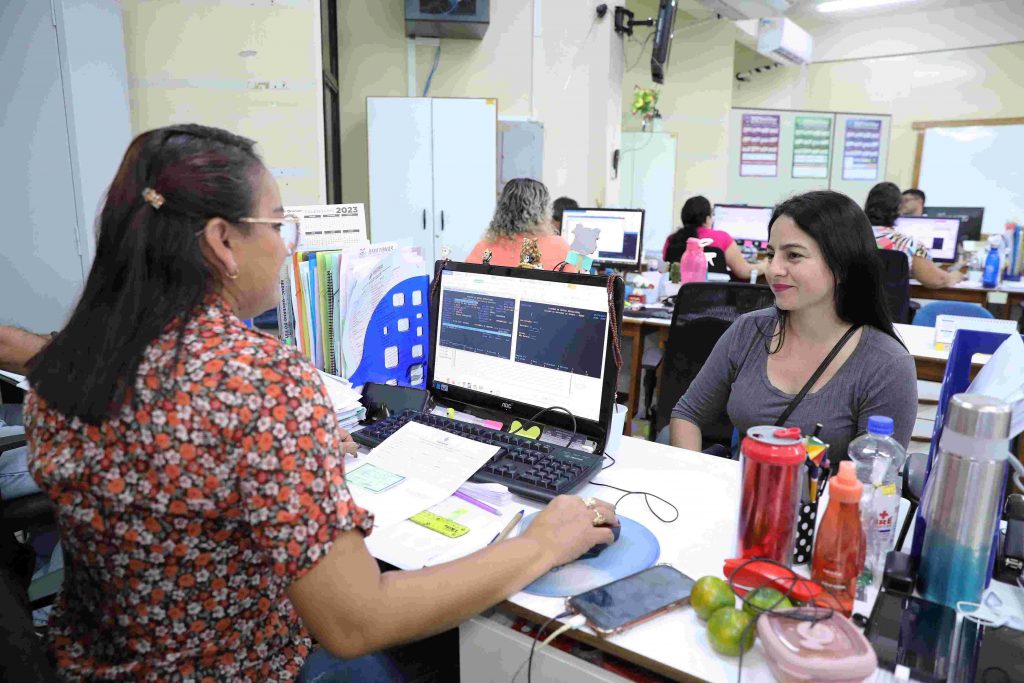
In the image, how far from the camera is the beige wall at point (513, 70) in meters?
5.42

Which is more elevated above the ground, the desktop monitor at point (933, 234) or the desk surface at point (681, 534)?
the desktop monitor at point (933, 234)

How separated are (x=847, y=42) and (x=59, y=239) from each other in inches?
331

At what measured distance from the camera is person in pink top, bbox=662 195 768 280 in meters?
4.28

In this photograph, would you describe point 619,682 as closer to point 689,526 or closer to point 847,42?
point 689,526

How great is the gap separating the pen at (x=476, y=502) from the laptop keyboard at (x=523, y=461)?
2.1 inches

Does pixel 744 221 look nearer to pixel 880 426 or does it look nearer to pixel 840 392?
pixel 840 392

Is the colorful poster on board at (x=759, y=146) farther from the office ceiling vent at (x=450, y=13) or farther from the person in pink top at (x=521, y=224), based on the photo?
the person in pink top at (x=521, y=224)

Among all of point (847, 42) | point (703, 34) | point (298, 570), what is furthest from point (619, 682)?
point (847, 42)

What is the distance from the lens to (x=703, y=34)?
7449mm

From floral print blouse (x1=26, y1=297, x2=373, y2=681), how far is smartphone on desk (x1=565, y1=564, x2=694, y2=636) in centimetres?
34

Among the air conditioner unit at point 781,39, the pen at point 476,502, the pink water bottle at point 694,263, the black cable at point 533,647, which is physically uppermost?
the air conditioner unit at point 781,39

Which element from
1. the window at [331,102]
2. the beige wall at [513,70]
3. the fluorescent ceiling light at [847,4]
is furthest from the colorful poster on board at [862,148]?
the window at [331,102]

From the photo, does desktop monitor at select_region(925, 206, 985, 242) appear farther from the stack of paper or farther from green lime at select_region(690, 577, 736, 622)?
green lime at select_region(690, 577, 736, 622)

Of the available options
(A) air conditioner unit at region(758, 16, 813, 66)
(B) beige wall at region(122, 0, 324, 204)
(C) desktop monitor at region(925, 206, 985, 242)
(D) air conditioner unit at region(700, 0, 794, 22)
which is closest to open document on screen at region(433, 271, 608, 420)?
(B) beige wall at region(122, 0, 324, 204)
